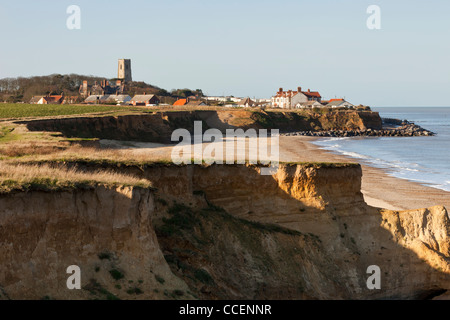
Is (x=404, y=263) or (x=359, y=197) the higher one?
(x=359, y=197)

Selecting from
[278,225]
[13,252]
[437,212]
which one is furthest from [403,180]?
[13,252]

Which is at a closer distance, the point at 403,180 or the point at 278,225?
the point at 278,225

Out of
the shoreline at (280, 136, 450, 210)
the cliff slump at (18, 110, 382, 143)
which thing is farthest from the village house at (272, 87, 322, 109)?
the shoreline at (280, 136, 450, 210)

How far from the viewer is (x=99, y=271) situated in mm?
12602

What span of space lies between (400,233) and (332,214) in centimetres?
276

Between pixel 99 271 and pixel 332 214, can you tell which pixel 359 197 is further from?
pixel 99 271

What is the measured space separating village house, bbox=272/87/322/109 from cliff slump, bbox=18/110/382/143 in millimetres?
34264

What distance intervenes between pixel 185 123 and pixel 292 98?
234ft

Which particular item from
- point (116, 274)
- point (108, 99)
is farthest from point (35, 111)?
point (116, 274)

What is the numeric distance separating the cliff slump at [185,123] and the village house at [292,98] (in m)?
34.3

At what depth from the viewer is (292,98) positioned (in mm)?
154500

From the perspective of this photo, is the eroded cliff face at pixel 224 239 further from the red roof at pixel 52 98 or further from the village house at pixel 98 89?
the village house at pixel 98 89

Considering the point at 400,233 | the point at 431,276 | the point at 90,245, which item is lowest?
the point at 431,276

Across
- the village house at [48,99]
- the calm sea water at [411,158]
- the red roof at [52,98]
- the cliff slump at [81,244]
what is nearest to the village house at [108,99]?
the village house at [48,99]
